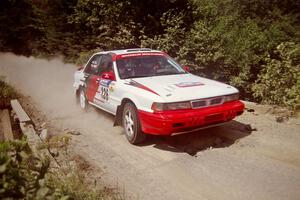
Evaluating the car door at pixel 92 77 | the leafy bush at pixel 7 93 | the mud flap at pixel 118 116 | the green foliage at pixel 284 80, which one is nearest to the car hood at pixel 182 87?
the mud flap at pixel 118 116

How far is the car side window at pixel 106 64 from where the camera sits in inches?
305

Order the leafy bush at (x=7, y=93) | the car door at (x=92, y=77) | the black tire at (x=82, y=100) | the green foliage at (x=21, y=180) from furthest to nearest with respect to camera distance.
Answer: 1. the leafy bush at (x=7, y=93)
2. the black tire at (x=82, y=100)
3. the car door at (x=92, y=77)
4. the green foliage at (x=21, y=180)

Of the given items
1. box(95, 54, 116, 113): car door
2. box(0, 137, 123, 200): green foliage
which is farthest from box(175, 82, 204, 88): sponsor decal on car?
box(0, 137, 123, 200): green foliage

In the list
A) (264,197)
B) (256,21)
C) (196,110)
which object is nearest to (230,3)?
(256,21)

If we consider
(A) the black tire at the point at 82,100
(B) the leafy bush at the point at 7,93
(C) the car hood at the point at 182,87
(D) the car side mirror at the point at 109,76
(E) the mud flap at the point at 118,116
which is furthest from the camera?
(B) the leafy bush at the point at 7,93

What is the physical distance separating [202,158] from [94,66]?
A: 3.97m

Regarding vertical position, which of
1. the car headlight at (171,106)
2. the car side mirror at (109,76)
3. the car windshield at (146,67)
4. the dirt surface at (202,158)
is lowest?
the dirt surface at (202,158)

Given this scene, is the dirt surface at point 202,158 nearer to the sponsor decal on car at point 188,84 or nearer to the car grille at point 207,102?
the car grille at point 207,102

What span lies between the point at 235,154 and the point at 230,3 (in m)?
7.67

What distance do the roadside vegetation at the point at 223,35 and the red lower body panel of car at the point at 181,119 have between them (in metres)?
2.55

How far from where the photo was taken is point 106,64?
26.1 ft

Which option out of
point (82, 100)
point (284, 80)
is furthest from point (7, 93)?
point (284, 80)

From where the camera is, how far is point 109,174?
556 centimetres

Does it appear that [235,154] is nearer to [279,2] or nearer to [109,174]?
[109,174]
